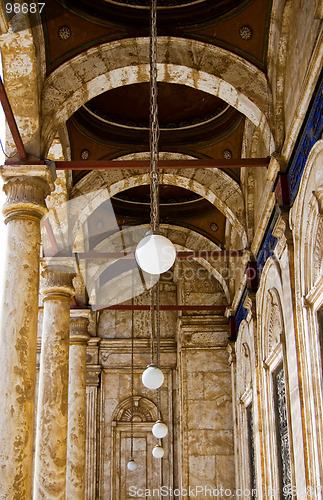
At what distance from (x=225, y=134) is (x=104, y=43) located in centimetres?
291

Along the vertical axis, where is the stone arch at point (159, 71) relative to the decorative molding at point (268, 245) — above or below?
above

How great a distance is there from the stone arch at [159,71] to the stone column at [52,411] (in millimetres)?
2734

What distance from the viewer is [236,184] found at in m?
10.3

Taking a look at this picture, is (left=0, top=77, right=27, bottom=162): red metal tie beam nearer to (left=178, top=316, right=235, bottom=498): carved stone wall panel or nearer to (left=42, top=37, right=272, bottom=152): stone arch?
(left=42, top=37, right=272, bottom=152): stone arch

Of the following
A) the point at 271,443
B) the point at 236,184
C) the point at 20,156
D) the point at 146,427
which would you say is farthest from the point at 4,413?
the point at 146,427

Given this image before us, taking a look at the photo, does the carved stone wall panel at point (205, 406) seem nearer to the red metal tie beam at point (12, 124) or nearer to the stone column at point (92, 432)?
the stone column at point (92, 432)

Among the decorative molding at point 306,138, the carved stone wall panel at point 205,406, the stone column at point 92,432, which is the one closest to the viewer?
the decorative molding at point 306,138

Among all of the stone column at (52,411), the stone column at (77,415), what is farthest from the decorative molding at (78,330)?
the stone column at (52,411)

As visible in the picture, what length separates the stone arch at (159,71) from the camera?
7.75 metres

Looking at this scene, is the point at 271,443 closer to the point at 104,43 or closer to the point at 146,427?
the point at 104,43

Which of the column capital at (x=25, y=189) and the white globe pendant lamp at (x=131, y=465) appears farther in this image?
the white globe pendant lamp at (x=131, y=465)

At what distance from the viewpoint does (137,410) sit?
14.9m

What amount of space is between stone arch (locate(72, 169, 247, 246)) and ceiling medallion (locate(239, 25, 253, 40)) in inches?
117

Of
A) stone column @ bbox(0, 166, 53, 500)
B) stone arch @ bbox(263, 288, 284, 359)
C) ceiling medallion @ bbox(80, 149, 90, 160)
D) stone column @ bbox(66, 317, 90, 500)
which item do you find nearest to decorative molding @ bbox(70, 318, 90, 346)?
stone column @ bbox(66, 317, 90, 500)
